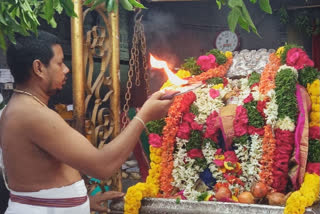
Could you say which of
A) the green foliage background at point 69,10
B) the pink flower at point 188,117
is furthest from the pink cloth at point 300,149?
the green foliage background at point 69,10

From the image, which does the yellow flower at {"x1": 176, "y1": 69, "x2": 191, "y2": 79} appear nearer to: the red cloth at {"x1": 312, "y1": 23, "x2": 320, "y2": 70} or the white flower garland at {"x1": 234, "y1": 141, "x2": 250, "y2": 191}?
the white flower garland at {"x1": 234, "y1": 141, "x2": 250, "y2": 191}

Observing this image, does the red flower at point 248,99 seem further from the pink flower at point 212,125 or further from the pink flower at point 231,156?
the pink flower at point 231,156

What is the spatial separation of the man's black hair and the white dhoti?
598 mm

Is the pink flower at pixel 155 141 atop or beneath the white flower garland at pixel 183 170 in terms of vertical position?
atop

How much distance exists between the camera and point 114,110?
3.72 meters

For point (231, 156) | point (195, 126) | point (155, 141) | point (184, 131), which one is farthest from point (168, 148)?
point (231, 156)

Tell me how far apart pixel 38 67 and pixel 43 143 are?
Answer: 408 millimetres

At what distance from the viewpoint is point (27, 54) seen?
2.10 metres

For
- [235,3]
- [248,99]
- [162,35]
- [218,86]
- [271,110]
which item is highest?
[162,35]

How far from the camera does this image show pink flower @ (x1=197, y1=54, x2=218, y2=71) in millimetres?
4820

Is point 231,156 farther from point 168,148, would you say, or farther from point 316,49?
point 316,49

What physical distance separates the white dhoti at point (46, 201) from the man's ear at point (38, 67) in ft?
1.99

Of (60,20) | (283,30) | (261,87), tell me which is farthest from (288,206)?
(283,30)

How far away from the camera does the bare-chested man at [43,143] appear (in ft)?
6.52
